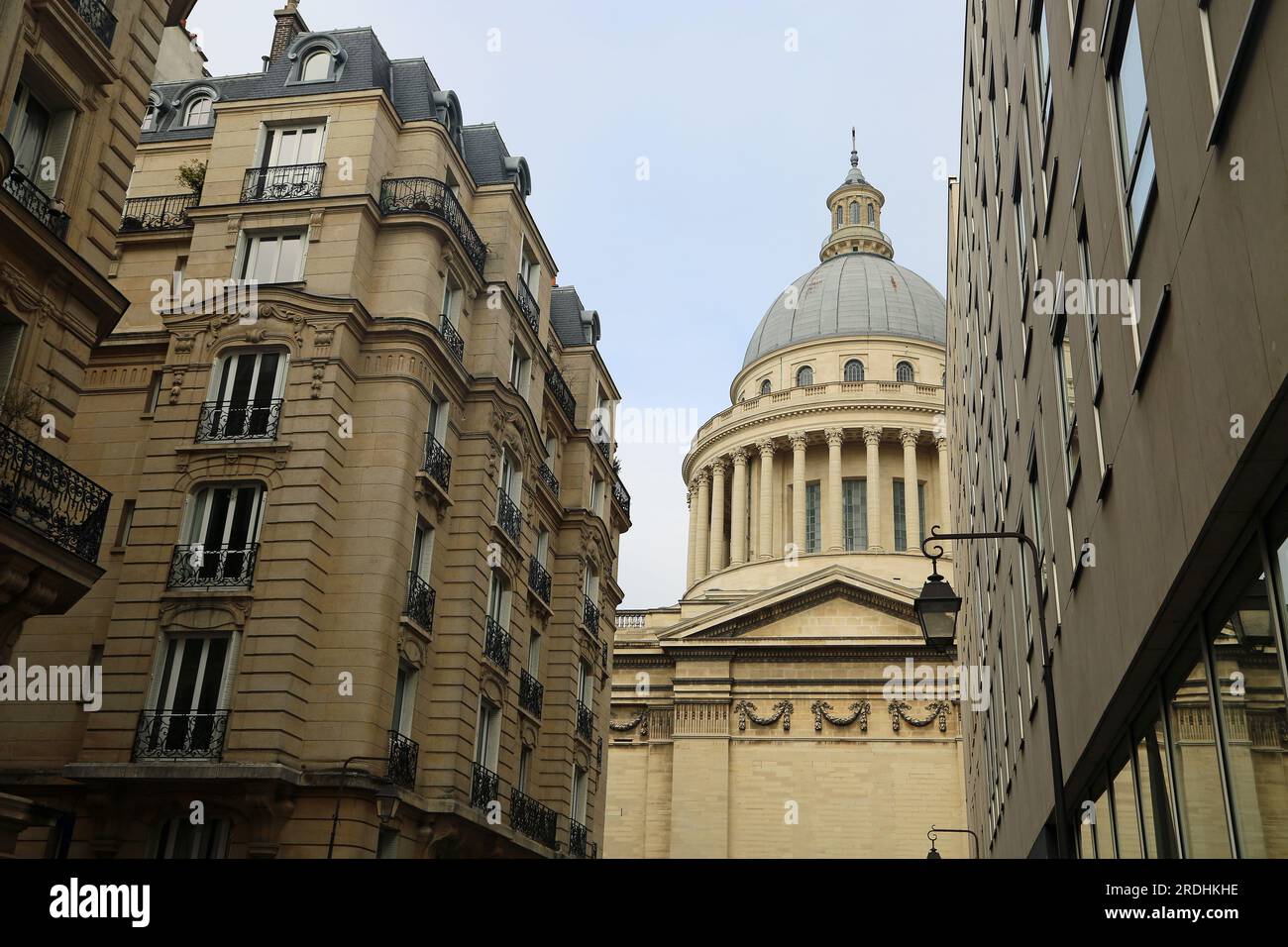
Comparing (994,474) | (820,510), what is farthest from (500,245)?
(820,510)

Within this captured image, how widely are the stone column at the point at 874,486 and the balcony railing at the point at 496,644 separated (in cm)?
4225

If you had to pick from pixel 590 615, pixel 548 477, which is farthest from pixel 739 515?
pixel 548 477

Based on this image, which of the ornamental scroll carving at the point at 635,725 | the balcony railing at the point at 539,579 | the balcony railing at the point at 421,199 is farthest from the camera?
the ornamental scroll carving at the point at 635,725

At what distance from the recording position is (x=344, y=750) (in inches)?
905

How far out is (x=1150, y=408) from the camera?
10898 mm

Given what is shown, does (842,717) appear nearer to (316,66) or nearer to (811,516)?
(811,516)

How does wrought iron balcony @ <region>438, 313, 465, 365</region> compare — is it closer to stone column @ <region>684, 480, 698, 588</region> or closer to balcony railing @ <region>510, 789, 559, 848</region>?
balcony railing @ <region>510, 789, 559, 848</region>

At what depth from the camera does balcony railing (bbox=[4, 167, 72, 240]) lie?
15538 millimetres

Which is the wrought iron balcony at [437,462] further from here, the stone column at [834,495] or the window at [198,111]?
the stone column at [834,495]

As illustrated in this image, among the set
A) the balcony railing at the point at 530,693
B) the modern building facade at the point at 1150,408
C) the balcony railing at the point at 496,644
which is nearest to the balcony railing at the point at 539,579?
the balcony railing at the point at 530,693

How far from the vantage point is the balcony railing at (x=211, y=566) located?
933 inches

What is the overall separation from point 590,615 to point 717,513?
4157cm

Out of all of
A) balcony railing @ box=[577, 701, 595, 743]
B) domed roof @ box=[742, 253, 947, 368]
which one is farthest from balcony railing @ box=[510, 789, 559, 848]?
domed roof @ box=[742, 253, 947, 368]

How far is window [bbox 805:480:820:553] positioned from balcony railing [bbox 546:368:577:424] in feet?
125
